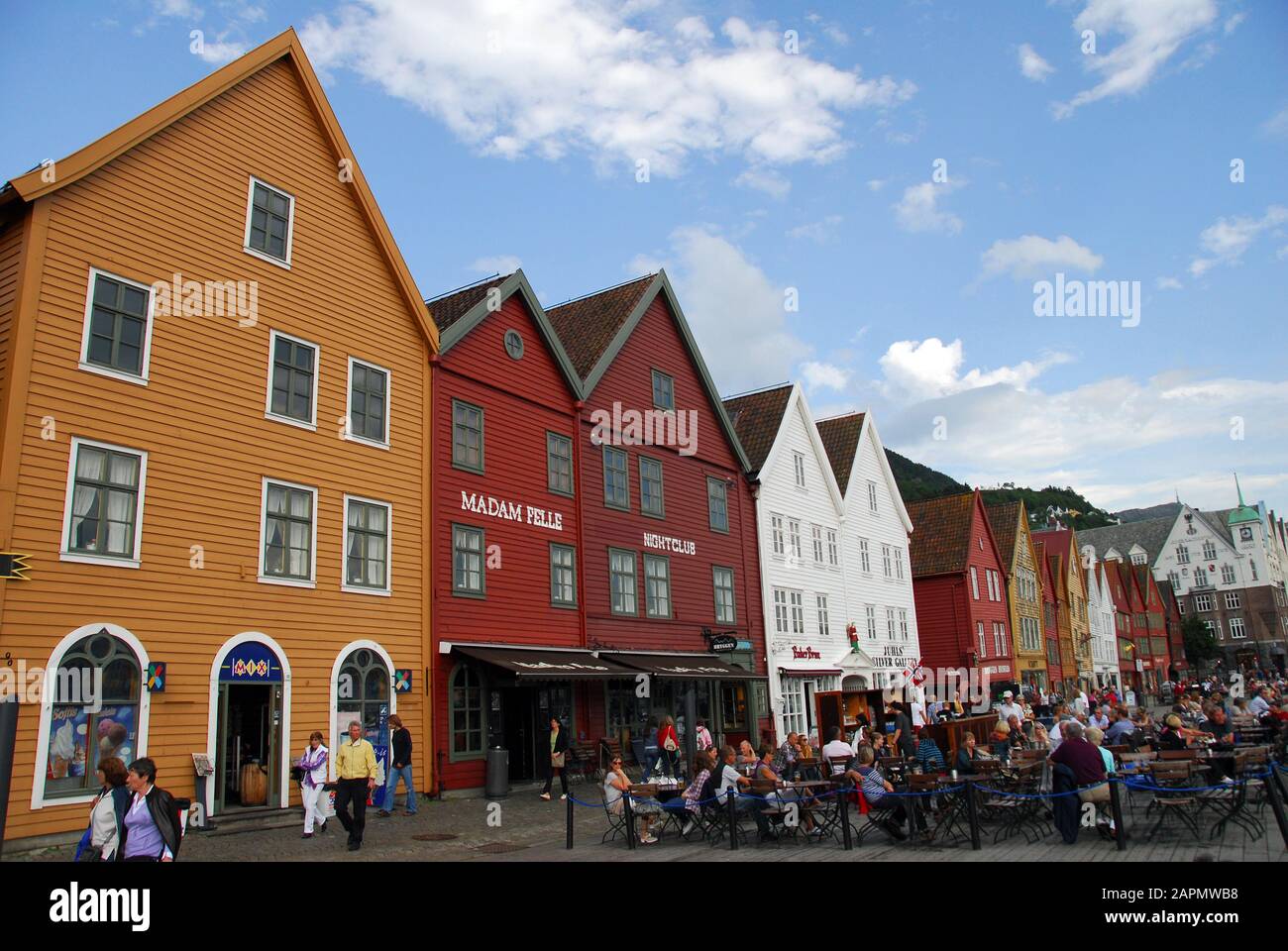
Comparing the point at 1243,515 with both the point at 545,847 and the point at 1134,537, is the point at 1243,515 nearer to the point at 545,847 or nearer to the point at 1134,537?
the point at 1134,537

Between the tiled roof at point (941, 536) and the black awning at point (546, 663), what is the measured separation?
90.1ft

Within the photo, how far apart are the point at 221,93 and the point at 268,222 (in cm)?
238

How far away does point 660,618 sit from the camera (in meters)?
28.3

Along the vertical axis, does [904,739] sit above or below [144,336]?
below

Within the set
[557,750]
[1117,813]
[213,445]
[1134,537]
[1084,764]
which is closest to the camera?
[1117,813]

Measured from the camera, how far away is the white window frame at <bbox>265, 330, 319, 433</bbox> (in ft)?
59.3

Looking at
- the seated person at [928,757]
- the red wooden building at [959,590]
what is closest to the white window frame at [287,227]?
the seated person at [928,757]

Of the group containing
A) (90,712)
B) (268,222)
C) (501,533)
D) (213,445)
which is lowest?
(90,712)

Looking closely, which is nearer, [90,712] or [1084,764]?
[1084,764]

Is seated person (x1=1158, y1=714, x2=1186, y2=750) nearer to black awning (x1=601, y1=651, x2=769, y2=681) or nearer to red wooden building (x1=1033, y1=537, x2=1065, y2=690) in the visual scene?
black awning (x1=601, y1=651, x2=769, y2=681)

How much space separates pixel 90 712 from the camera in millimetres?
14430

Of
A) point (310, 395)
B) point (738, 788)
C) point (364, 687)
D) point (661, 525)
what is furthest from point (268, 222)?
point (661, 525)
